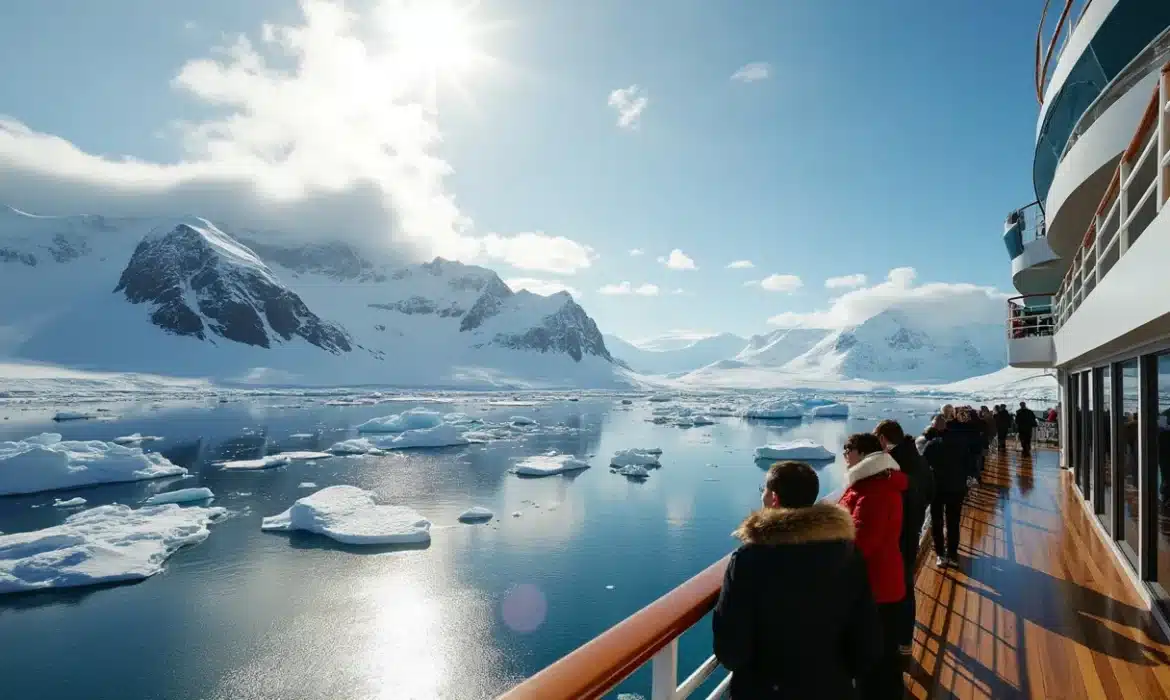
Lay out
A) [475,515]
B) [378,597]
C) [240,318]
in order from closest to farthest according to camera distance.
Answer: [378,597] < [475,515] < [240,318]

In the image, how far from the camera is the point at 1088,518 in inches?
276

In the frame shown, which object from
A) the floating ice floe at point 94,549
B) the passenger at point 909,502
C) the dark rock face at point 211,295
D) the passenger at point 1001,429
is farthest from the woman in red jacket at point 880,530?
the dark rock face at point 211,295

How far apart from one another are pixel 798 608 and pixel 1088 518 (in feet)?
23.9

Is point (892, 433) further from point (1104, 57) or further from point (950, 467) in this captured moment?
point (1104, 57)

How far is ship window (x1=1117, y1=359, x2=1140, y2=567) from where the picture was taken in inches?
194

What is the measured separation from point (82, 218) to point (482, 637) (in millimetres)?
176134

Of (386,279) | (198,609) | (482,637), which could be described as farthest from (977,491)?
(386,279)

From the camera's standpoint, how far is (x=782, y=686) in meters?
1.74

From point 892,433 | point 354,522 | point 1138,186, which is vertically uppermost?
point 1138,186

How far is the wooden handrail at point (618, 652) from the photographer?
1.41 meters

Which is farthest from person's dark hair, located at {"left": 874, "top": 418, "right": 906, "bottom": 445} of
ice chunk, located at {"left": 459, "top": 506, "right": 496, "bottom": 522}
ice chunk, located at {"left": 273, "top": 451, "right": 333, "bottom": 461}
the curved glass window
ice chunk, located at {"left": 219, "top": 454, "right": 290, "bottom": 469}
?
ice chunk, located at {"left": 273, "top": 451, "right": 333, "bottom": 461}

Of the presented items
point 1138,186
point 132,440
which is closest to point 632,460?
point 1138,186

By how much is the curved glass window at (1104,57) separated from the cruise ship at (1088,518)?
18 millimetres

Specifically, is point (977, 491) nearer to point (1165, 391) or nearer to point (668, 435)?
point (1165, 391)
